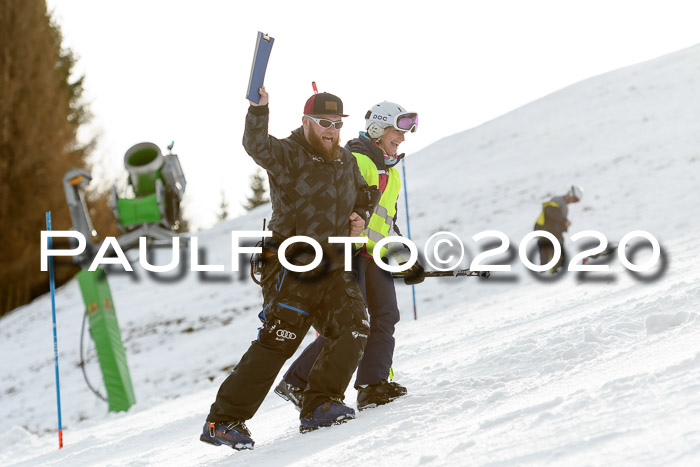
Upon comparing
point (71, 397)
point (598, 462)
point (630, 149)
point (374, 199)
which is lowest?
point (71, 397)

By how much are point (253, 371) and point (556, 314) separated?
4.15m

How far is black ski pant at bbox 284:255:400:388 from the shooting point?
13.8ft

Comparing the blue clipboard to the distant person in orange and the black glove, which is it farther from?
the distant person in orange

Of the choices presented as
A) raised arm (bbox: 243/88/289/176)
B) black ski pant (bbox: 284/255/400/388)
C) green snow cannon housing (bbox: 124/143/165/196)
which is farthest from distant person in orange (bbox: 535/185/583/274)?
raised arm (bbox: 243/88/289/176)

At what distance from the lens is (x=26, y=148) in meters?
23.3

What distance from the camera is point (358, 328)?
377 centimetres

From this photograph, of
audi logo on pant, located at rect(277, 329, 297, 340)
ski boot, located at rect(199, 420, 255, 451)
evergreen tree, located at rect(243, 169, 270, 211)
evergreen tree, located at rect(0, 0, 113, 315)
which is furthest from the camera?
evergreen tree, located at rect(243, 169, 270, 211)

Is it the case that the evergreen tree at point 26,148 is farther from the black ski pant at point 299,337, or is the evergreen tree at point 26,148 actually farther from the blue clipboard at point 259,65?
the blue clipboard at point 259,65

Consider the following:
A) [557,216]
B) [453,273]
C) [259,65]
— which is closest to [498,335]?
[453,273]

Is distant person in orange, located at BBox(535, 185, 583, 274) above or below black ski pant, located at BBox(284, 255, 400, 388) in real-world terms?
above

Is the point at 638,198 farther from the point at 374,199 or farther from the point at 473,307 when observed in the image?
the point at 374,199

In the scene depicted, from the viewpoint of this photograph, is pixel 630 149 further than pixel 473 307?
Yes

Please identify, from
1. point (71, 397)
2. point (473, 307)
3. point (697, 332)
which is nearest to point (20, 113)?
point (71, 397)

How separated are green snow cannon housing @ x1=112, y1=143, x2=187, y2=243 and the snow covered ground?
5.91 ft
